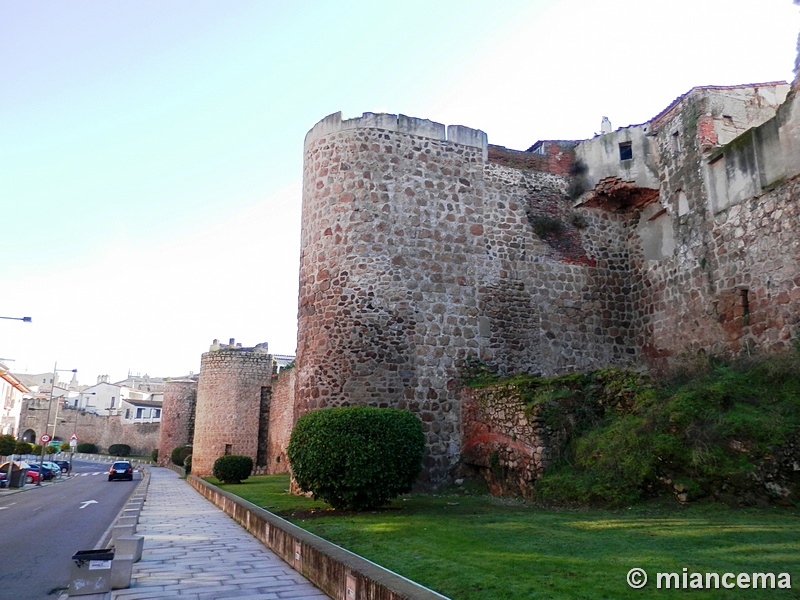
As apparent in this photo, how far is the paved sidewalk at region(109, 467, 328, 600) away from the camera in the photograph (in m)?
6.04

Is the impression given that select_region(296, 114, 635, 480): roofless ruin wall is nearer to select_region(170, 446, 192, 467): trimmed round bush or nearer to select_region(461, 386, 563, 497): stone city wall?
select_region(461, 386, 563, 497): stone city wall

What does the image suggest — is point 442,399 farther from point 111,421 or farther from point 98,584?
point 111,421

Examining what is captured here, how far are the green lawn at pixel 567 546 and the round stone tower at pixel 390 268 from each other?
4201mm

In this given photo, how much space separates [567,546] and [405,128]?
1141 cm

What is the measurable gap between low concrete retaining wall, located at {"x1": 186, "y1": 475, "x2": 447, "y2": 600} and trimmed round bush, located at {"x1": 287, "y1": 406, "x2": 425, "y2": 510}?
1.00 m

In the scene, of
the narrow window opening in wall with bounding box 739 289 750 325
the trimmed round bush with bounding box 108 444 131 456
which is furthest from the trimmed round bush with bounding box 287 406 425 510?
the trimmed round bush with bounding box 108 444 131 456

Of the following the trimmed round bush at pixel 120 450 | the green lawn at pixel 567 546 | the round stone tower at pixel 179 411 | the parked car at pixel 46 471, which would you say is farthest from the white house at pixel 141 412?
the green lawn at pixel 567 546

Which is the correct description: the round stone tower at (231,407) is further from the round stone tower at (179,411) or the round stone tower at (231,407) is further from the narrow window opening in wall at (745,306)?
the narrow window opening in wall at (745,306)

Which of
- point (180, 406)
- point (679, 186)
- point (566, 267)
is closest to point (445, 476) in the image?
point (566, 267)

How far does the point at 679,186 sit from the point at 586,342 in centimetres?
445

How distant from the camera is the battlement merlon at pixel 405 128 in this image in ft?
49.3

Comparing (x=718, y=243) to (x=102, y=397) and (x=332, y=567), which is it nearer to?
(x=332, y=567)

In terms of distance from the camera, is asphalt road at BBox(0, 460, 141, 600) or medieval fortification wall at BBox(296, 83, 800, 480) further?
medieval fortification wall at BBox(296, 83, 800, 480)

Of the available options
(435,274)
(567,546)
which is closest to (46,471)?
(435,274)
